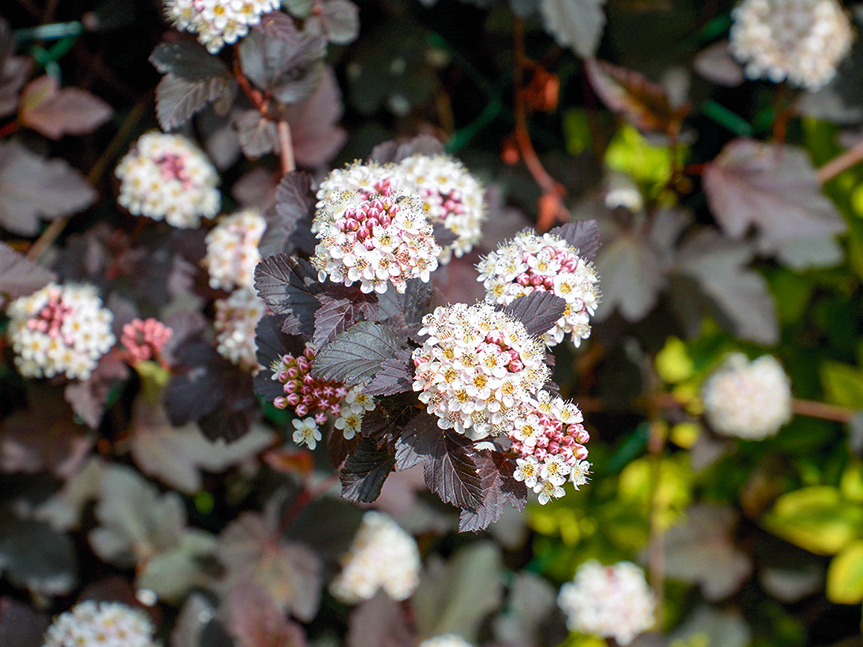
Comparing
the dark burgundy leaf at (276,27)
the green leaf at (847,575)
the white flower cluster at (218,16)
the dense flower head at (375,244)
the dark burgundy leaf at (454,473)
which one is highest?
the white flower cluster at (218,16)

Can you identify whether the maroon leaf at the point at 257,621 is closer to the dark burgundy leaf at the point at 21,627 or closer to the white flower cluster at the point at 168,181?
the dark burgundy leaf at the point at 21,627

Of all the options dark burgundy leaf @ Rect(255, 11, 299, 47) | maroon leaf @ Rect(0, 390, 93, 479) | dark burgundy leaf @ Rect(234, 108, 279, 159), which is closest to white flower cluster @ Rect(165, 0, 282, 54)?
dark burgundy leaf @ Rect(255, 11, 299, 47)

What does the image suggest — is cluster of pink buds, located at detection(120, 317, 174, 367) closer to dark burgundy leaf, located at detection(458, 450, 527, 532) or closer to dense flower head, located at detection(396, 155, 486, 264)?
dense flower head, located at detection(396, 155, 486, 264)

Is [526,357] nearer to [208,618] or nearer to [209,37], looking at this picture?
[209,37]

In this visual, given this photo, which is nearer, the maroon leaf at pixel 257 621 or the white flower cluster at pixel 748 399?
the maroon leaf at pixel 257 621

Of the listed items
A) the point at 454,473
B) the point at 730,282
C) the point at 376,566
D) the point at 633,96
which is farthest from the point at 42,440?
the point at 730,282

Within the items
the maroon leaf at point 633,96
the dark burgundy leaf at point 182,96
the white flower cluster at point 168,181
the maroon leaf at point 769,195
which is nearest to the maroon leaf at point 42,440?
the white flower cluster at point 168,181

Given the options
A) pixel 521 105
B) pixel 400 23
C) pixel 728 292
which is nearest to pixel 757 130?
pixel 728 292
